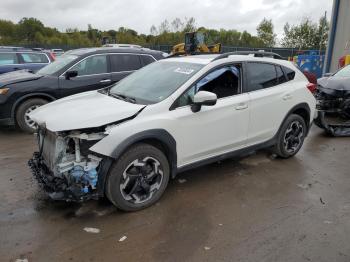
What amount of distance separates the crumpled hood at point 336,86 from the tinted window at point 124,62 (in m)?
4.61

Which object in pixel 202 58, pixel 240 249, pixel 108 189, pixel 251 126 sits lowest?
pixel 240 249

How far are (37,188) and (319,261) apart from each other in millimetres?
3413

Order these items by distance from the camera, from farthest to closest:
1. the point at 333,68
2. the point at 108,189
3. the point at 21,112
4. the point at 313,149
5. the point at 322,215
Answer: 1. the point at 333,68
2. the point at 21,112
3. the point at 313,149
4. the point at 322,215
5. the point at 108,189

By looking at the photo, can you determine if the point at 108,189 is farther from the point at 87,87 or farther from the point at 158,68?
the point at 87,87

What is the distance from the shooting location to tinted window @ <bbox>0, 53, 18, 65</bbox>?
33.8 feet

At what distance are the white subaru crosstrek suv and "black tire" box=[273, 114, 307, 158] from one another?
34 mm

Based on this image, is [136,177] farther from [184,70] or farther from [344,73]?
[344,73]

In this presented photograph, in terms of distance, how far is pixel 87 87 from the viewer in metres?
7.37

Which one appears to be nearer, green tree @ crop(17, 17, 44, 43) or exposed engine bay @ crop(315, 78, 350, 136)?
exposed engine bay @ crop(315, 78, 350, 136)

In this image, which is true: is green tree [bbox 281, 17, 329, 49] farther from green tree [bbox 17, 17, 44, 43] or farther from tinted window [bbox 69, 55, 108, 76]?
green tree [bbox 17, 17, 44, 43]

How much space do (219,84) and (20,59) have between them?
8.33 meters

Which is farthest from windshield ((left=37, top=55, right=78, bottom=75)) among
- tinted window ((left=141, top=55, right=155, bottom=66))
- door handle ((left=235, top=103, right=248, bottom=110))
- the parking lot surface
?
door handle ((left=235, top=103, right=248, bottom=110))

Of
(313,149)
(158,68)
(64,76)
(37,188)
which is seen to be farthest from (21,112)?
(313,149)

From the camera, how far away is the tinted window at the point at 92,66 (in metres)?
7.37
